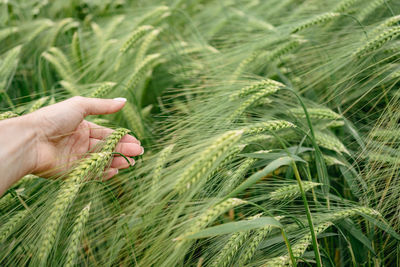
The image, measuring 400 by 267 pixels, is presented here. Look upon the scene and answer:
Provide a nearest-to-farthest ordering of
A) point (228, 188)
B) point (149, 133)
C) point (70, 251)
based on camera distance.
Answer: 1. point (70, 251)
2. point (228, 188)
3. point (149, 133)

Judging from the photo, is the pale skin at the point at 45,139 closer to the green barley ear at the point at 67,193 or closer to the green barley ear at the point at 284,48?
the green barley ear at the point at 67,193

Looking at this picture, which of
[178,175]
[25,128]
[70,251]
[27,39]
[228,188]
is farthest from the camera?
[27,39]

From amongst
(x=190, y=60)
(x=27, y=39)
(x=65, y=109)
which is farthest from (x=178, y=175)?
(x=27, y=39)

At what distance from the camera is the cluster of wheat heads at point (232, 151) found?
114 centimetres

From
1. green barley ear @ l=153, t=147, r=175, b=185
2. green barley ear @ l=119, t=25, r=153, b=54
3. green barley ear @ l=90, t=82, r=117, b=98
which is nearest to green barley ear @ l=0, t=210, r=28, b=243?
green barley ear @ l=153, t=147, r=175, b=185

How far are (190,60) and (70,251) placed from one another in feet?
5.17

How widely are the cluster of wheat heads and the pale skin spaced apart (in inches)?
3.5

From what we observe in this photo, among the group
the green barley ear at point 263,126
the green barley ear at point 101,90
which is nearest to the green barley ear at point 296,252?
the green barley ear at point 263,126

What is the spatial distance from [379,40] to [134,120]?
48.7 inches

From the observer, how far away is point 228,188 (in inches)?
49.3

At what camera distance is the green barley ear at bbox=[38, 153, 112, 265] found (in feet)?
3.56

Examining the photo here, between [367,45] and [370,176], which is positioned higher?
[367,45]

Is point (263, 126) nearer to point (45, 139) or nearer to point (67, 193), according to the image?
point (67, 193)

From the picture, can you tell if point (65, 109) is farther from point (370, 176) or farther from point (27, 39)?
point (27, 39)
